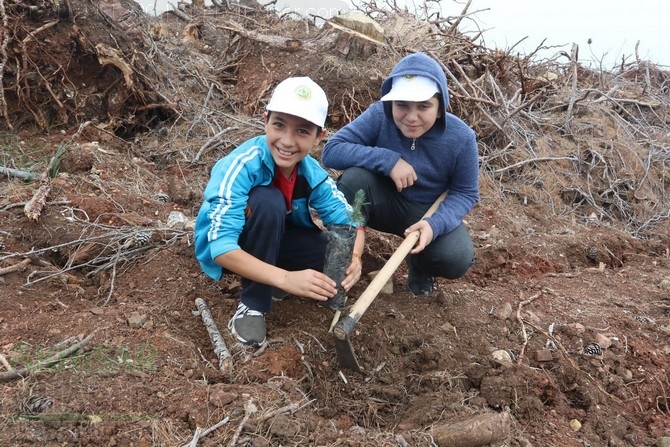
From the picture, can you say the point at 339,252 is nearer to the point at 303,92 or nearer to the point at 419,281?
the point at 303,92

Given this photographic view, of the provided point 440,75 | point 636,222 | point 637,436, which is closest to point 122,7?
point 440,75

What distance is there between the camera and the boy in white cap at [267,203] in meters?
1.99

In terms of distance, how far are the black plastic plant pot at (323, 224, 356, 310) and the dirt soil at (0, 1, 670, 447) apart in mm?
366

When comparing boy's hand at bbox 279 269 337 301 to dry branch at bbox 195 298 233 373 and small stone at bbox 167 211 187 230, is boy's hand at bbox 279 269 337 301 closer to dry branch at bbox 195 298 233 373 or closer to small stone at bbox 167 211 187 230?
dry branch at bbox 195 298 233 373

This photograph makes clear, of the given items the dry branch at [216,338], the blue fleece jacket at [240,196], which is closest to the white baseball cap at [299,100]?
the blue fleece jacket at [240,196]

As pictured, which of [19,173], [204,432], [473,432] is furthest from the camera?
[19,173]

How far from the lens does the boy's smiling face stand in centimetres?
208

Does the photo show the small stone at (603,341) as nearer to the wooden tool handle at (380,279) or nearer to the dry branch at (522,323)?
the dry branch at (522,323)

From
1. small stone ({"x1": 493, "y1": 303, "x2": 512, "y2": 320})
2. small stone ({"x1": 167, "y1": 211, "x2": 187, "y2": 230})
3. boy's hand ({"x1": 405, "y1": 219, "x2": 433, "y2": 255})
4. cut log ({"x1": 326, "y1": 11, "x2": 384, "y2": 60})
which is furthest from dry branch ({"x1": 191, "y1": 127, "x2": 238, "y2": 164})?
small stone ({"x1": 493, "y1": 303, "x2": 512, "y2": 320})

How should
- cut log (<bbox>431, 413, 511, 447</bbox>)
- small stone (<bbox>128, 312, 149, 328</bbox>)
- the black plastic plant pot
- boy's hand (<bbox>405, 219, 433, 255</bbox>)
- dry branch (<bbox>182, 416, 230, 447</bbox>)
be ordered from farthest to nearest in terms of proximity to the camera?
boy's hand (<bbox>405, 219, 433, 255</bbox>) → small stone (<bbox>128, 312, 149, 328</bbox>) → the black plastic plant pot → cut log (<bbox>431, 413, 511, 447</bbox>) → dry branch (<bbox>182, 416, 230, 447</bbox>)

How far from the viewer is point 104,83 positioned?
4406mm

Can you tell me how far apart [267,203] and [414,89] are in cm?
83

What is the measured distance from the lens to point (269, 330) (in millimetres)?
2346

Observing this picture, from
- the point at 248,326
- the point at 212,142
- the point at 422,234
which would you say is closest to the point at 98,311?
the point at 248,326
